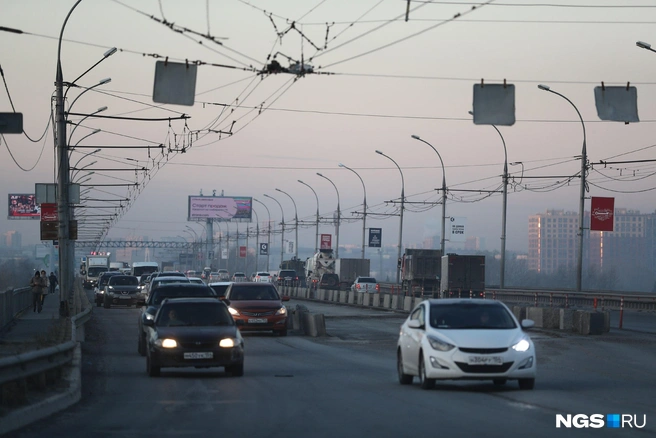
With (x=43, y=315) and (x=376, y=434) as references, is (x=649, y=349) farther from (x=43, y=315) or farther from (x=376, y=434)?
(x=43, y=315)

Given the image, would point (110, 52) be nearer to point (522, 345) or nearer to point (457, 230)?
point (522, 345)

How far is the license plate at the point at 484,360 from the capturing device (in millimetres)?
14398

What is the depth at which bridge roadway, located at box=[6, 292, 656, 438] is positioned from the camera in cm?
1073

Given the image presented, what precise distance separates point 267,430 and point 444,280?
46038mm

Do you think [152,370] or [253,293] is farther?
[253,293]

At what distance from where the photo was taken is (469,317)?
1548 centimetres

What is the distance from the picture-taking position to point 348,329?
1422 inches

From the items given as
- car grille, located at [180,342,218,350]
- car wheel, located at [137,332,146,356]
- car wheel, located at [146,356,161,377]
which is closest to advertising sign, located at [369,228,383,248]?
car wheel, located at [137,332,146,356]

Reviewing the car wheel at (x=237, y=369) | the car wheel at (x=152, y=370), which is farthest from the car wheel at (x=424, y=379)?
the car wheel at (x=152, y=370)

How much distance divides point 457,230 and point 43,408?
5157cm

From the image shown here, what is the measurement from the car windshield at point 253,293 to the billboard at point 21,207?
10380cm

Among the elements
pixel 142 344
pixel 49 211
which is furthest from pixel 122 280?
pixel 142 344

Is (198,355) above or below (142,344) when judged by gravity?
above

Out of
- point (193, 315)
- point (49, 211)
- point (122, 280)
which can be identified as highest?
point (49, 211)
